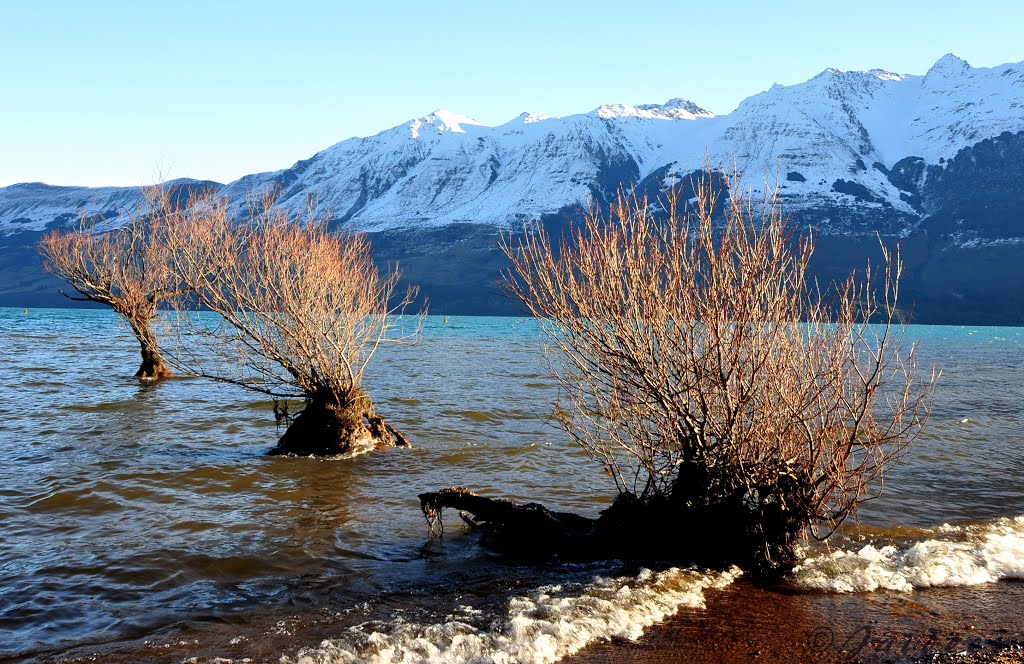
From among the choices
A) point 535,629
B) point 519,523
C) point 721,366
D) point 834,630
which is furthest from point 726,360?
point 519,523

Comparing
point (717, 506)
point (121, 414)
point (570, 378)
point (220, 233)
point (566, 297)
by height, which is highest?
point (220, 233)

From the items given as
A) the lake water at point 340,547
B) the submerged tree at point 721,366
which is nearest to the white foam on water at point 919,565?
the lake water at point 340,547

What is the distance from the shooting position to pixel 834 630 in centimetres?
681

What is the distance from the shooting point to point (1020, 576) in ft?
27.8

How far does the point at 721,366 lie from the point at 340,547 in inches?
221

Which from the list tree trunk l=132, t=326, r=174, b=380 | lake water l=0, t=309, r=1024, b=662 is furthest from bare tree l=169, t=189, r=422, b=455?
tree trunk l=132, t=326, r=174, b=380

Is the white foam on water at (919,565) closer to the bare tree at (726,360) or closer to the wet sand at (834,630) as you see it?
the wet sand at (834,630)

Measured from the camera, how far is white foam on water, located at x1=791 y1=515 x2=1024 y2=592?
26.8 feet

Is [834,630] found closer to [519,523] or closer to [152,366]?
[519,523]

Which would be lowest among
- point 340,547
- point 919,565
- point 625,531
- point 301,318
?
point 340,547

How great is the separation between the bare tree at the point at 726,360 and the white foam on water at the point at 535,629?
1.24 metres

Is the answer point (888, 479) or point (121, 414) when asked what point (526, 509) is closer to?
point (888, 479)

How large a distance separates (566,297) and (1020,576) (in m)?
6.29

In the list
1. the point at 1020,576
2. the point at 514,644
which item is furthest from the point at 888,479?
the point at 514,644
